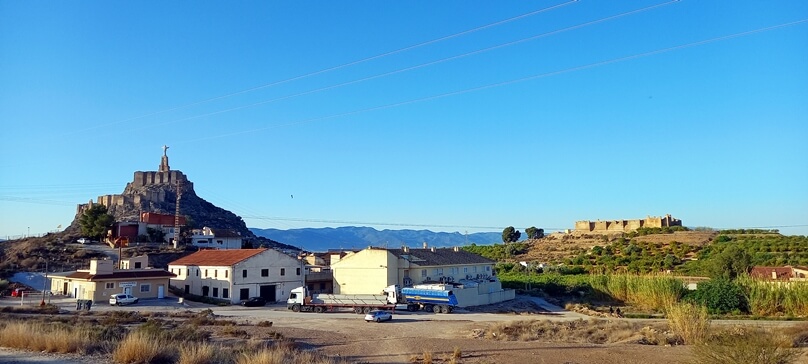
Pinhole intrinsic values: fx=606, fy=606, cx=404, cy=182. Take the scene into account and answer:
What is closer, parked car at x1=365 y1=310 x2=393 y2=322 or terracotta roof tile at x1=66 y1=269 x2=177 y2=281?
parked car at x1=365 y1=310 x2=393 y2=322

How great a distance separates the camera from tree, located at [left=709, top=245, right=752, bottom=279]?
67312 millimetres

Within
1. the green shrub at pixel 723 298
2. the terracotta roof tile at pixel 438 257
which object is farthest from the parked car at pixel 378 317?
the green shrub at pixel 723 298

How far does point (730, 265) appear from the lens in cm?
6838

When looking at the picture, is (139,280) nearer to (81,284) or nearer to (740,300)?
(81,284)

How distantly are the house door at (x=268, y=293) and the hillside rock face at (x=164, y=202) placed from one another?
84894 millimetres

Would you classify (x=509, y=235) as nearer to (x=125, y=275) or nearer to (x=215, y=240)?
(x=215, y=240)

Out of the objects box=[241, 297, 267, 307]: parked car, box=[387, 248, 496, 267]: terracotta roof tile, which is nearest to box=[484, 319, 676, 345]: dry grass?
box=[387, 248, 496, 267]: terracotta roof tile

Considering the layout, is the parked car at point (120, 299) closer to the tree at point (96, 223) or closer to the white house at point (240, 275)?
the white house at point (240, 275)

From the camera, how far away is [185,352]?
19.5 m

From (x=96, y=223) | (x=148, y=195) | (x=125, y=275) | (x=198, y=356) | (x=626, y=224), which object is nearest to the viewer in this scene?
(x=198, y=356)

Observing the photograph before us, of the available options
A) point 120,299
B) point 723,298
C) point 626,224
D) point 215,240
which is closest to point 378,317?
point 120,299

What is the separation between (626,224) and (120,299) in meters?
112

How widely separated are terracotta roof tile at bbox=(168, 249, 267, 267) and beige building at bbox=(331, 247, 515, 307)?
8.55 m

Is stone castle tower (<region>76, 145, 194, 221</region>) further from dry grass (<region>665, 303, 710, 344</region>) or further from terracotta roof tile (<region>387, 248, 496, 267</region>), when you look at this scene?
dry grass (<region>665, 303, 710, 344</region>)
